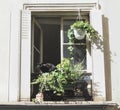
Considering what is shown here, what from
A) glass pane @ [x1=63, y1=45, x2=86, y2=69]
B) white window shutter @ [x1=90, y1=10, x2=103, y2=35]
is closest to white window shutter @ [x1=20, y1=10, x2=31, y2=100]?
glass pane @ [x1=63, y1=45, x2=86, y2=69]

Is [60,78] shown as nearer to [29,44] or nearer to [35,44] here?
[29,44]

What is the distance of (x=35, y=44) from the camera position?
32.5 feet

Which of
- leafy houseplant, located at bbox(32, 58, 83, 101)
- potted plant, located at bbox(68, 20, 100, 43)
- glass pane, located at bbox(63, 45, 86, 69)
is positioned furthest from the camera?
glass pane, located at bbox(63, 45, 86, 69)

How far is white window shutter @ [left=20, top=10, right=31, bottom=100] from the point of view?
912 centimetres

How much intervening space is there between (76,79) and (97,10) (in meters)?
1.55

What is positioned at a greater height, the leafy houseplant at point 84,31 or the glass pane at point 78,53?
the leafy houseplant at point 84,31

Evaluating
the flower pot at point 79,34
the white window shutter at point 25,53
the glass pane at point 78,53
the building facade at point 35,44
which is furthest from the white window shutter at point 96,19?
the white window shutter at point 25,53

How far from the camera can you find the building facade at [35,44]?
918 centimetres

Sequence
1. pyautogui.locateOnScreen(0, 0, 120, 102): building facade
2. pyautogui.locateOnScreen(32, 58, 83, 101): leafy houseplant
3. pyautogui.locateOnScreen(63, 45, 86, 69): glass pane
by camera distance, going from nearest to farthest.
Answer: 1. pyautogui.locateOnScreen(32, 58, 83, 101): leafy houseplant
2. pyautogui.locateOnScreen(0, 0, 120, 102): building facade
3. pyautogui.locateOnScreen(63, 45, 86, 69): glass pane

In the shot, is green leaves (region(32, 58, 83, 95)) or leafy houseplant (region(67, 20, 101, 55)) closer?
green leaves (region(32, 58, 83, 95))

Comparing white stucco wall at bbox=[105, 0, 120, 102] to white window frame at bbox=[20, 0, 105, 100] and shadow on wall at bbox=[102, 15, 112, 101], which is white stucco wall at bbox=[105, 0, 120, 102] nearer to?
shadow on wall at bbox=[102, 15, 112, 101]

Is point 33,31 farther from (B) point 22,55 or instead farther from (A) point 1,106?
(A) point 1,106

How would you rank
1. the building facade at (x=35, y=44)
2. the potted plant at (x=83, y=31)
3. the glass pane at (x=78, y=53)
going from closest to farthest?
the building facade at (x=35, y=44)
the potted plant at (x=83, y=31)
the glass pane at (x=78, y=53)

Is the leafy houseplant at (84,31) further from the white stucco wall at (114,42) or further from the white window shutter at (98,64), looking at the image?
the white stucco wall at (114,42)
